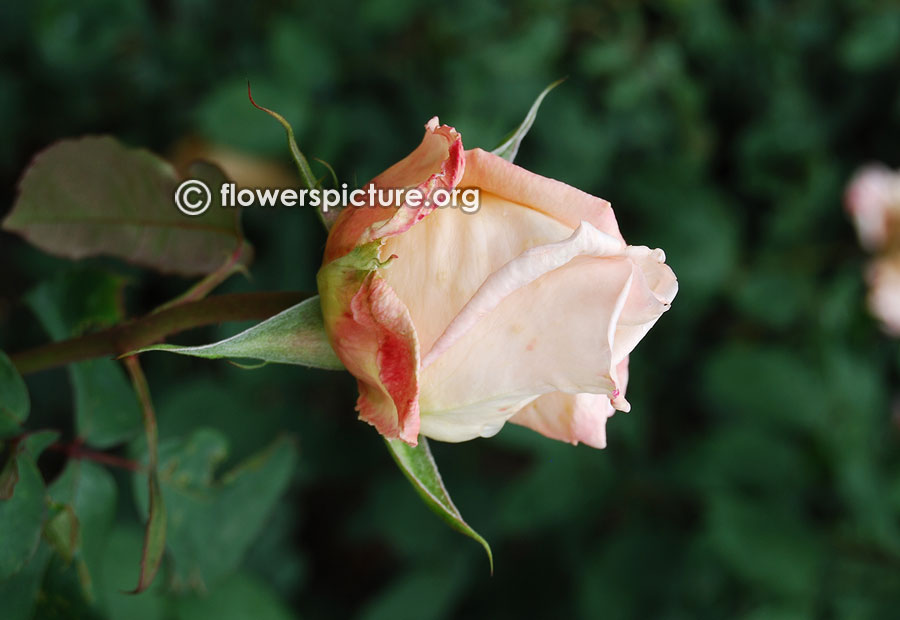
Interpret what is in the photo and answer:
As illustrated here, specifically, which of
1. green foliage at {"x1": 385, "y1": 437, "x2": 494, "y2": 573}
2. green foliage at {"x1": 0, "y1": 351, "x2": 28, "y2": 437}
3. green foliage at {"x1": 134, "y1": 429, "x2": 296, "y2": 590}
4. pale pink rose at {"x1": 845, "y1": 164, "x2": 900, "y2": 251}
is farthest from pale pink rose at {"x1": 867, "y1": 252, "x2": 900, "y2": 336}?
green foliage at {"x1": 0, "y1": 351, "x2": 28, "y2": 437}

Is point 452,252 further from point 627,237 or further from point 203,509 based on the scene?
point 627,237

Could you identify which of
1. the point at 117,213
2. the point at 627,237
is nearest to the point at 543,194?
the point at 117,213

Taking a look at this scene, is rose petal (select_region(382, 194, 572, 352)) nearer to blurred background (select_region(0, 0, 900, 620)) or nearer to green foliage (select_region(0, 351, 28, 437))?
green foliage (select_region(0, 351, 28, 437))

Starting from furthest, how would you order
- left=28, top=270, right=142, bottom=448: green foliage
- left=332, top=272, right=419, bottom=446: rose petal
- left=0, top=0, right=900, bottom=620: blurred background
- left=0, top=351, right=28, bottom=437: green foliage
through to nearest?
1. left=0, top=0, right=900, bottom=620: blurred background
2. left=28, top=270, right=142, bottom=448: green foliage
3. left=0, top=351, right=28, bottom=437: green foliage
4. left=332, top=272, right=419, bottom=446: rose petal

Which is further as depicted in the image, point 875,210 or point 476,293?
point 875,210

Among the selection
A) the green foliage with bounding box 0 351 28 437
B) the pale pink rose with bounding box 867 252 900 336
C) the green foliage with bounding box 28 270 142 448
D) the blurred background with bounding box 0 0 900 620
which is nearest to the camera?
the green foliage with bounding box 0 351 28 437

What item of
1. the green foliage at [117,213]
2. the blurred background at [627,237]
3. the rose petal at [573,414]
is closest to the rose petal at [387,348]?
the rose petal at [573,414]
